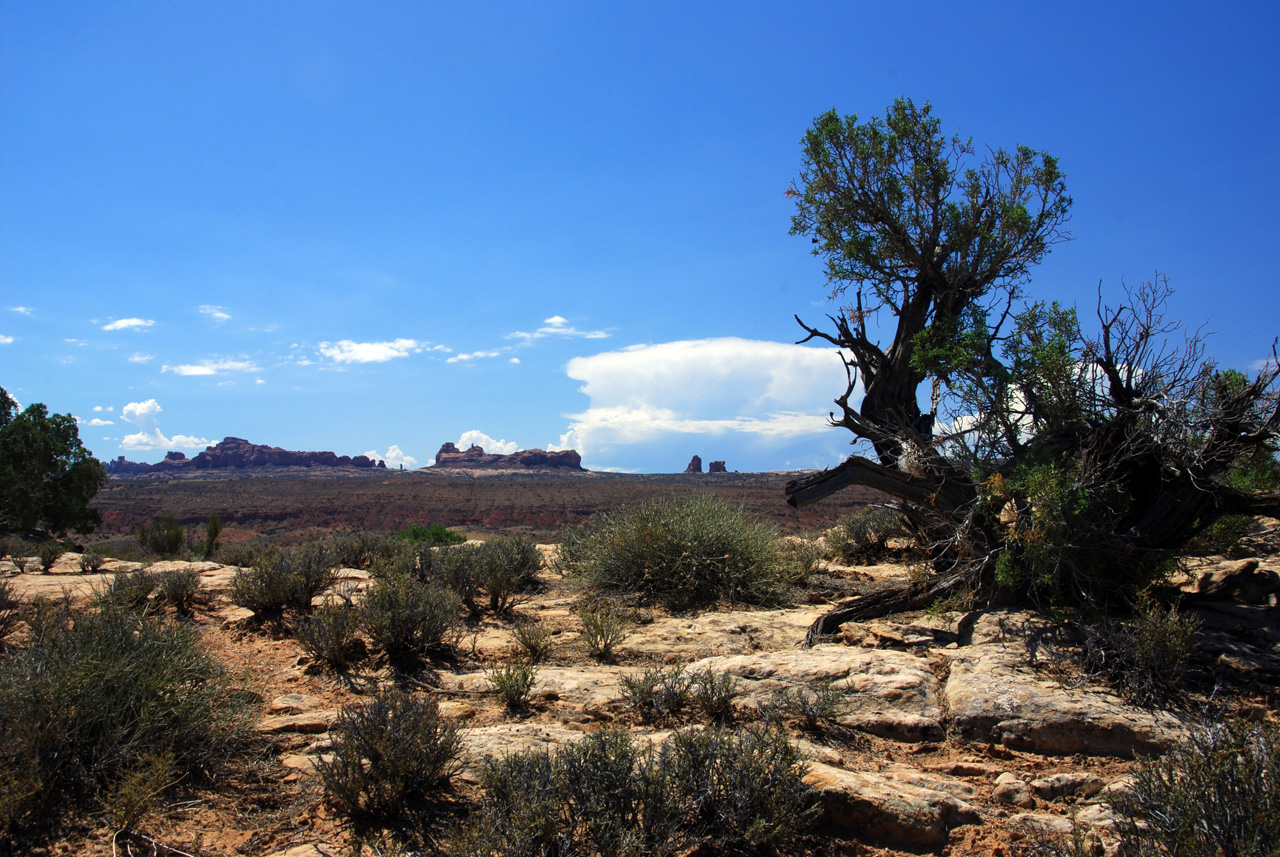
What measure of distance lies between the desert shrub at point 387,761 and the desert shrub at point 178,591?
497 cm

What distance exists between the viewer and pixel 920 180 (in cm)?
896

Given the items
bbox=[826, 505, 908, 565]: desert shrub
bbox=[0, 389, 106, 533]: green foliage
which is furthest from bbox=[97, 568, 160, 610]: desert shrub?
bbox=[0, 389, 106, 533]: green foliage

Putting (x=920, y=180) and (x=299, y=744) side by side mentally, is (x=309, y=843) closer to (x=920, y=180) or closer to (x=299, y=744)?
(x=299, y=744)

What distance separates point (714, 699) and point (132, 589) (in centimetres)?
654

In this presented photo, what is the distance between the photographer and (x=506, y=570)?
10.1 meters

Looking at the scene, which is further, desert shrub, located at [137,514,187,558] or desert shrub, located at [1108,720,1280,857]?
desert shrub, located at [137,514,187,558]

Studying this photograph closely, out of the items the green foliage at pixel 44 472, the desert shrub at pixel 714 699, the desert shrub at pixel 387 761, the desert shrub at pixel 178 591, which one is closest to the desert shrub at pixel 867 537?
the desert shrub at pixel 714 699

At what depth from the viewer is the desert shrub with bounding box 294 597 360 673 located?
5.95 meters

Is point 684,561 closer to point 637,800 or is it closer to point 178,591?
point 637,800

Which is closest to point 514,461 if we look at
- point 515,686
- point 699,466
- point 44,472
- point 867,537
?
point 699,466

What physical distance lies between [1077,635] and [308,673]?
6759 mm

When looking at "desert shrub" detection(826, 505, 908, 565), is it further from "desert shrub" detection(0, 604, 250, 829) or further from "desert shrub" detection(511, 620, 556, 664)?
"desert shrub" detection(0, 604, 250, 829)

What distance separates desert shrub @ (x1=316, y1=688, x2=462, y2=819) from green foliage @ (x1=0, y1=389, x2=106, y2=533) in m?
22.8

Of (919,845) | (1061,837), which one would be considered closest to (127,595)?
(919,845)
